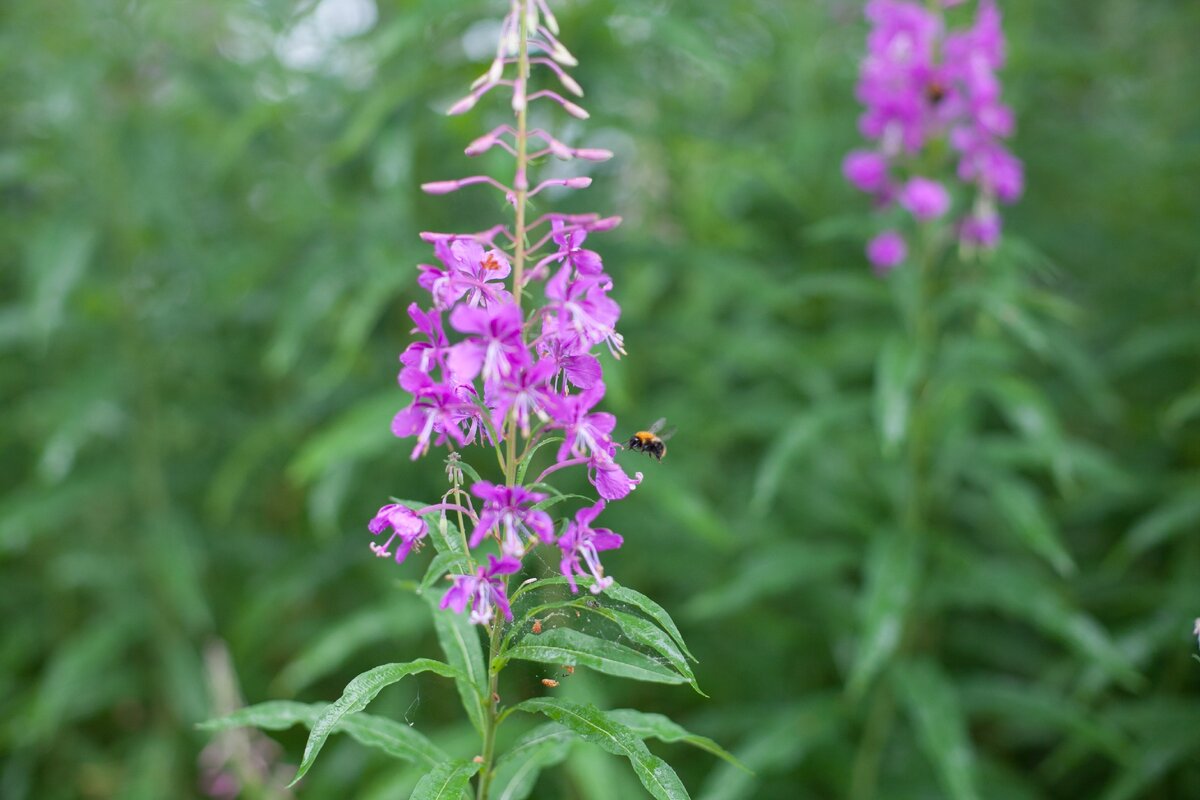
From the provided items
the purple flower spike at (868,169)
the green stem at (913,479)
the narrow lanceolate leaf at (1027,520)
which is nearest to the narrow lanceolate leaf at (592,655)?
the narrow lanceolate leaf at (1027,520)

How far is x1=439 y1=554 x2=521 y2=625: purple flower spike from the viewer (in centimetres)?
122

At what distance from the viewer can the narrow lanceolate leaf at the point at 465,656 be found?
1484mm

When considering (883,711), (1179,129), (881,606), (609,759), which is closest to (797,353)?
(881,606)

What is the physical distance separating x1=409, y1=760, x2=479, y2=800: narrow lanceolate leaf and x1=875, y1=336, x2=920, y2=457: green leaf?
156cm

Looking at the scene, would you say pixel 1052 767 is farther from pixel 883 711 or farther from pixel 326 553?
pixel 326 553

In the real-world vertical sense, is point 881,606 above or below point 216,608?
below

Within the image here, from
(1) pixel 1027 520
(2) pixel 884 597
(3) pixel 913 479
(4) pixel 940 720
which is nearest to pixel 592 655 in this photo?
(2) pixel 884 597

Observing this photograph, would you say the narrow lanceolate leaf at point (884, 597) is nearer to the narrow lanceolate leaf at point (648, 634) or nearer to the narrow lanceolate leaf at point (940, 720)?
the narrow lanceolate leaf at point (940, 720)

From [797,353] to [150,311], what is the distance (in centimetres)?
226

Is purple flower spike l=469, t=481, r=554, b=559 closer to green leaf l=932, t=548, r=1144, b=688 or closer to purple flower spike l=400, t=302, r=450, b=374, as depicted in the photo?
purple flower spike l=400, t=302, r=450, b=374

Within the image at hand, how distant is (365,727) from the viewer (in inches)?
60.4

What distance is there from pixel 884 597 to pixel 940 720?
0.33 m

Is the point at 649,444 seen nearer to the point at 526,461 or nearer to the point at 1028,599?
the point at 526,461

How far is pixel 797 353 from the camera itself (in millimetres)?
3121
